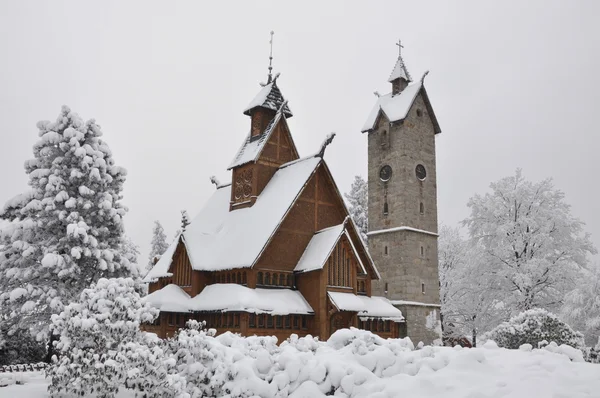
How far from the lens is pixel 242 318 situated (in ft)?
76.8

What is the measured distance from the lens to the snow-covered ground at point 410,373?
9.83 m

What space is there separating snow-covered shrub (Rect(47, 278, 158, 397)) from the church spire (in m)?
35.9

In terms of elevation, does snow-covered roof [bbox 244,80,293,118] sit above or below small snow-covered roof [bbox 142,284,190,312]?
above

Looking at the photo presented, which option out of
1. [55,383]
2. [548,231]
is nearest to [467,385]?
[55,383]

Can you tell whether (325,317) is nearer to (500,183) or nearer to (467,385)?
(467,385)

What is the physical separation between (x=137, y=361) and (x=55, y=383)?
6.40 ft

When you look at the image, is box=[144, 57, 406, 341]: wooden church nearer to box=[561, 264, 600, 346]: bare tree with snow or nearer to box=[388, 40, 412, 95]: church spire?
box=[561, 264, 600, 346]: bare tree with snow

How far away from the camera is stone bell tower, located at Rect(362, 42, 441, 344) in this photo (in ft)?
126

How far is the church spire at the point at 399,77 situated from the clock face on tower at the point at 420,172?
6916 mm

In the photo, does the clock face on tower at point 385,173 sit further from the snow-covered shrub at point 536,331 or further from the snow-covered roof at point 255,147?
the snow-covered shrub at point 536,331

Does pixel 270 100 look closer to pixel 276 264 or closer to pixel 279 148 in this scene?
pixel 279 148

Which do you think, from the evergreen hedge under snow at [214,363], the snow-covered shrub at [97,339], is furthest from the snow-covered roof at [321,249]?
the snow-covered shrub at [97,339]

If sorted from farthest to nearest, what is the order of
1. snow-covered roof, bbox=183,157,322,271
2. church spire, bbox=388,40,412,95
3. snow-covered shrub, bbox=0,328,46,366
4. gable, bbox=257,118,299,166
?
church spire, bbox=388,40,412,95 < gable, bbox=257,118,299,166 < snow-covered roof, bbox=183,157,322,271 < snow-covered shrub, bbox=0,328,46,366

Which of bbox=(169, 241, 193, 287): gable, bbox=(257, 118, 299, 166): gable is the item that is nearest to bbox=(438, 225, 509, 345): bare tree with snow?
bbox=(257, 118, 299, 166): gable
